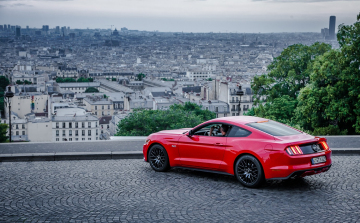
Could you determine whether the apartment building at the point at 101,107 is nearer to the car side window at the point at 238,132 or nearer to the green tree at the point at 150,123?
the green tree at the point at 150,123

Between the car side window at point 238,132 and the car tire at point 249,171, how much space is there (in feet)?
1.66

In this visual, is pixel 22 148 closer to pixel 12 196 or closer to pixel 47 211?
pixel 12 196

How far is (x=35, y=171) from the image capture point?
38.1 feet

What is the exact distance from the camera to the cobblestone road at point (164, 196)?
795 centimetres

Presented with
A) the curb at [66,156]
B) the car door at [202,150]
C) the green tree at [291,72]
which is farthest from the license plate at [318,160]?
the green tree at [291,72]

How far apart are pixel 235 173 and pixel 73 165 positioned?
4433mm

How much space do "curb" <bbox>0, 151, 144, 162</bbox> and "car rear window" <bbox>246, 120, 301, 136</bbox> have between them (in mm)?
3936

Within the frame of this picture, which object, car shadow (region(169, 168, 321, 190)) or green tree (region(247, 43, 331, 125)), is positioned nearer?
car shadow (region(169, 168, 321, 190))

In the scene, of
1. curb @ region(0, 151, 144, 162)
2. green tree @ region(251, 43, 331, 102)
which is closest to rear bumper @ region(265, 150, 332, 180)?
curb @ region(0, 151, 144, 162)

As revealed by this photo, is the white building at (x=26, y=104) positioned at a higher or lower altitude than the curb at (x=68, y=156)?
lower

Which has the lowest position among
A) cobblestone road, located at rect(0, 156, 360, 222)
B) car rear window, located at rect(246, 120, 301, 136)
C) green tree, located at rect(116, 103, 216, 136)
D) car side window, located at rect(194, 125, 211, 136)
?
green tree, located at rect(116, 103, 216, 136)

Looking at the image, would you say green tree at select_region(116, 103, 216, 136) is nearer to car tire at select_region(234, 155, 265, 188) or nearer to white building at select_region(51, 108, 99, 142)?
car tire at select_region(234, 155, 265, 188)

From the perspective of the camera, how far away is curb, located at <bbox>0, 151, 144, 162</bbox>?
13008 millimetres

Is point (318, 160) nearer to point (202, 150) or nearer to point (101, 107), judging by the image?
point (202, 150)
